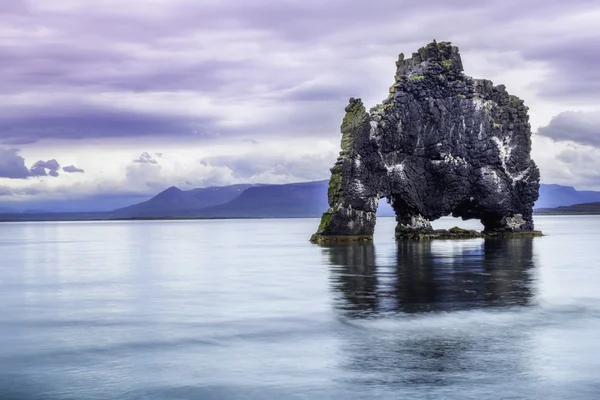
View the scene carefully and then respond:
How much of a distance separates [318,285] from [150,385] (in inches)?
1027

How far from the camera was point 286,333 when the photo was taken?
2997 centimetres

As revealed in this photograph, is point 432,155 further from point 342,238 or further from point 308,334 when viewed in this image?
point 308,334

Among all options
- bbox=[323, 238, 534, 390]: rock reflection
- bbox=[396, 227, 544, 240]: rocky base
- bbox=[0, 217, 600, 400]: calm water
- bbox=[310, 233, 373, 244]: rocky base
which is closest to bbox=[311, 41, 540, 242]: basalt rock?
bbox=[310, 233, 373, 244]: rocky base

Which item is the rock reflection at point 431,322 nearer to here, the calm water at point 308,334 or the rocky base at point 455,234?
the calm water at point 308,334

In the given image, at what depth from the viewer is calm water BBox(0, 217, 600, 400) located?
70.0ft

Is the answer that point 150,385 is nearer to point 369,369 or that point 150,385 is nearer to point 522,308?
point 369,369

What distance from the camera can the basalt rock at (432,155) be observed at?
326 feet

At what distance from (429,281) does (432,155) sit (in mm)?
58675

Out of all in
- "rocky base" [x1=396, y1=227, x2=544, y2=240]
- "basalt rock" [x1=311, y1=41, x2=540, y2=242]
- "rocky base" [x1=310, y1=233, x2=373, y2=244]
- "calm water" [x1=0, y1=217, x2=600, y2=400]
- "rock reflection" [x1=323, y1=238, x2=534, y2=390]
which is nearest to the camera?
"calm water" [x1=0, y1=217, x2=600, y2=400]

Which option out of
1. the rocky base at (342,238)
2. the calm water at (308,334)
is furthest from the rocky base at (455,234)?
the calm water at (308,334)

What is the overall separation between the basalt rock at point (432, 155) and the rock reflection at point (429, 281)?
22.1 meters

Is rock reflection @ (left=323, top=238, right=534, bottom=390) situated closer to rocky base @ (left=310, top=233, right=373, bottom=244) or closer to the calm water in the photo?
the calm water

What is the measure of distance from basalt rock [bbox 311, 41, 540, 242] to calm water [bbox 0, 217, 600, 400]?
41.4 metres

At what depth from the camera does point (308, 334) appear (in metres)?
29.5
